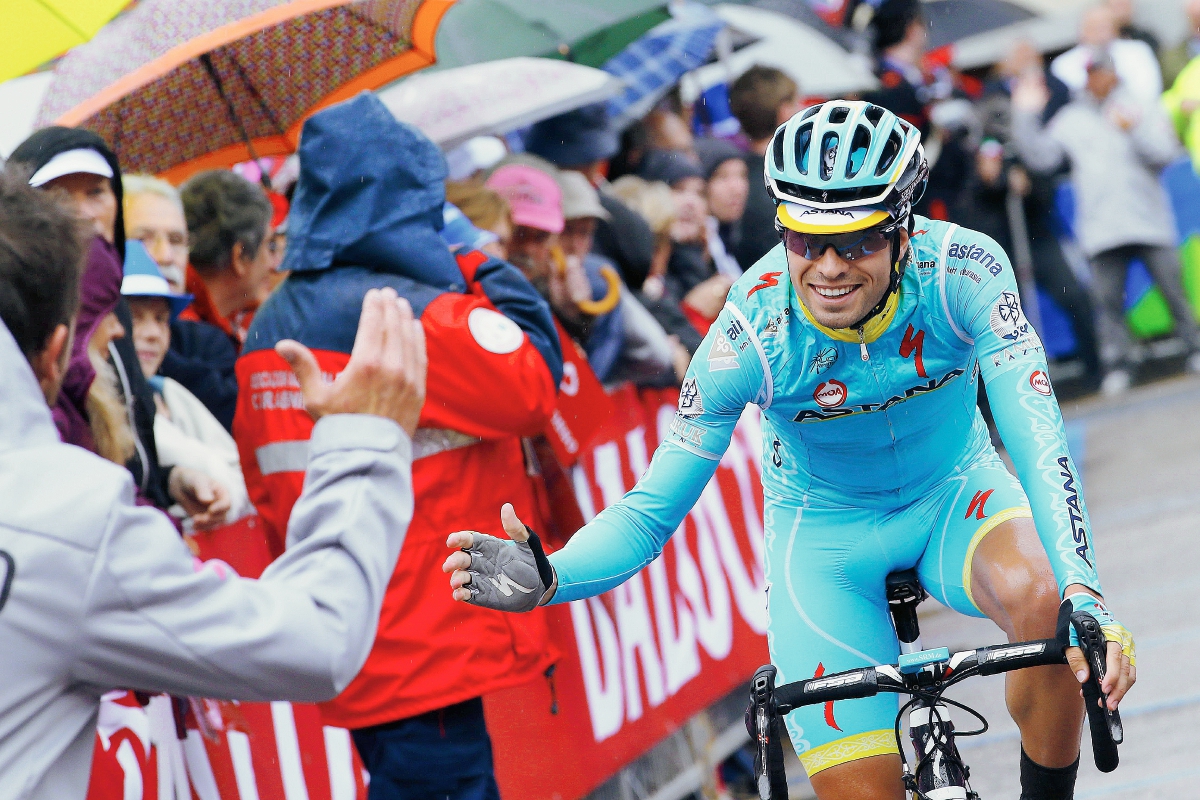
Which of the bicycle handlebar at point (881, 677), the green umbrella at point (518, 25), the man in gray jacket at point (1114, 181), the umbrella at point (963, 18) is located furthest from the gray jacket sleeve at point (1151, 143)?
the bicycle handlebar at point (881, 677)

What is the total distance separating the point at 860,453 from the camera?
4211 millimetres

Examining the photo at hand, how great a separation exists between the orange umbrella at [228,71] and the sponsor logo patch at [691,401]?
2.42m

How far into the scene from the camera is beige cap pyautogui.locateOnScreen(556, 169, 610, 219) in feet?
21.3

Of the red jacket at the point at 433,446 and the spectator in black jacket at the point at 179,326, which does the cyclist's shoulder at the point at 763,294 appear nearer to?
the red jacket at the point at 433,446

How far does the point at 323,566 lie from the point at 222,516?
2.56 metres

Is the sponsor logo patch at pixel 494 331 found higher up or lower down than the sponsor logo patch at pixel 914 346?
lower down

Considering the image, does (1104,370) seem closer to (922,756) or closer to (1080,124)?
(1080,124)

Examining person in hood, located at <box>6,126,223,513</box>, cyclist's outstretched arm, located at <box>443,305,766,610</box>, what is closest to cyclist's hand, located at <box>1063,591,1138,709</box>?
cyclist's outstretched arm, located at <box>443,305,766,610</box>

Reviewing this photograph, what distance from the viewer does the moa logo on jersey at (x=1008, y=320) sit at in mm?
3834

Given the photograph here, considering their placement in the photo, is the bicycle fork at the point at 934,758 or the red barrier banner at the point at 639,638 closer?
the bicycle fork at the point at 934,758

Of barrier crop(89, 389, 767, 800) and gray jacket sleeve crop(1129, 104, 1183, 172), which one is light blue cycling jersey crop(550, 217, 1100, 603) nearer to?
barrier crop(89, 389, 767, 800)

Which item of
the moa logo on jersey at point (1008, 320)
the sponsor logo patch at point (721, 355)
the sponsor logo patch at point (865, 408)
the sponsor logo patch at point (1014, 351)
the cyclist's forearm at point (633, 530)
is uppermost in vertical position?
the moa logo on jersey at point (1008, 320)

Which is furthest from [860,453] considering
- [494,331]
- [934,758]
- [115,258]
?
[115,258]

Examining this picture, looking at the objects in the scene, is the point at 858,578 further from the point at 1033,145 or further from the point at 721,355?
the point at 1033,145
